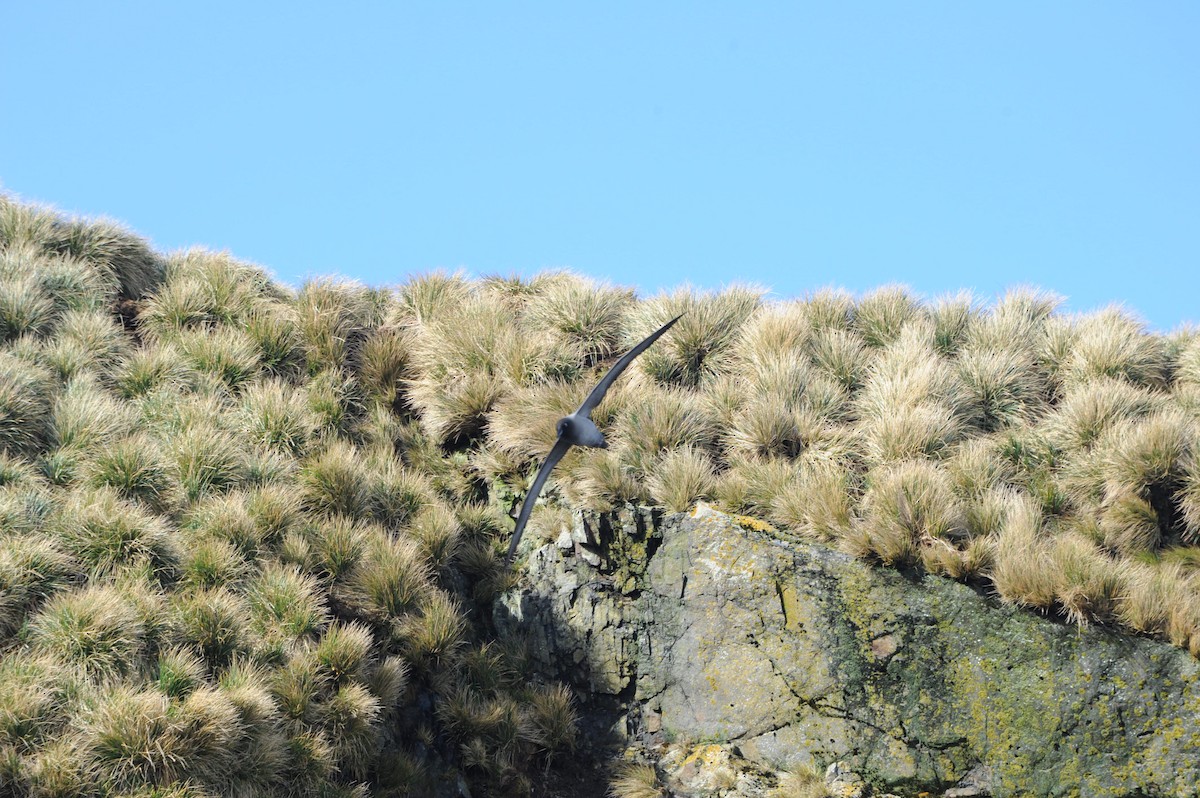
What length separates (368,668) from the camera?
33.7 feet

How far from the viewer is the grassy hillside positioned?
366 inches

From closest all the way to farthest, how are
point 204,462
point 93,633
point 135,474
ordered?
point 93,633, point 135,474, point 204,462

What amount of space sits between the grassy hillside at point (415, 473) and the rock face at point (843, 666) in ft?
1.31

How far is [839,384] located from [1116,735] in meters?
5.64

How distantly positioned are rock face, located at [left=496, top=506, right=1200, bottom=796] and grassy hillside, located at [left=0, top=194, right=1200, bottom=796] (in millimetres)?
399

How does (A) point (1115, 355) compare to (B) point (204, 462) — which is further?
(A) point (1115, 355)

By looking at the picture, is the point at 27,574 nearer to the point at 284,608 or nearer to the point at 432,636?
the point at 284,608

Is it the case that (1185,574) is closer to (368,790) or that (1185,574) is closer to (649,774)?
(649,774)

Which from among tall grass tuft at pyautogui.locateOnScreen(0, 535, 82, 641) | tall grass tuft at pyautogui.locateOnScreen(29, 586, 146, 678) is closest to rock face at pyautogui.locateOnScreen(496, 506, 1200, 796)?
tall grass tuft at pyautogui.locateOnScreen(29, 586, 146, 678)

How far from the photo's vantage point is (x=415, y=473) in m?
13.4

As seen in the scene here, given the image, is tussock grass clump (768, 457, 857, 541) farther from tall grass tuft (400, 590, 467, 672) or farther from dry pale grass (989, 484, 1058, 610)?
tall grass tuft (400, 590, 467, 672)

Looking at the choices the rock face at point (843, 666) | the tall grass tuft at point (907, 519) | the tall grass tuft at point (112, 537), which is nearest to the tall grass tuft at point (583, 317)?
the rock face at point (843, 666)

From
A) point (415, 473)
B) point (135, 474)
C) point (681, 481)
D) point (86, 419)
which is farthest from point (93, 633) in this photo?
point (681, 481)

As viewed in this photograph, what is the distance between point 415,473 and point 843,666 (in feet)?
18.8
